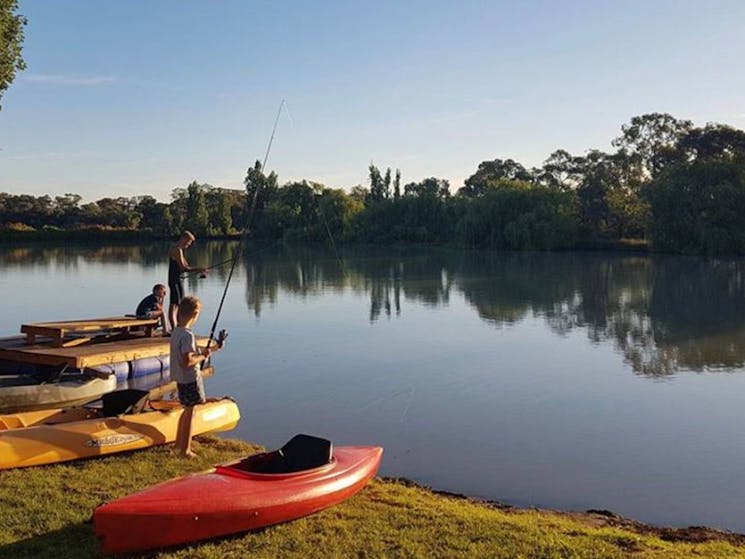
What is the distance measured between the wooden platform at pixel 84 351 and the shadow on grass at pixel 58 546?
5089 millimetres

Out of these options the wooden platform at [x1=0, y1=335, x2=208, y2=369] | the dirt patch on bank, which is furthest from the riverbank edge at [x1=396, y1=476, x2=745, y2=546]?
the wooden platform at [x1=0, y1=335, x2=208, y2=369]

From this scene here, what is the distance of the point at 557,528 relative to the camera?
192 inches

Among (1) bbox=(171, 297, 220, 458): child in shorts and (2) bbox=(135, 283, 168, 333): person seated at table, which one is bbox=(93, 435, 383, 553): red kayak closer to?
(1) bbox=(171, 297, 220, 458): child in shorts

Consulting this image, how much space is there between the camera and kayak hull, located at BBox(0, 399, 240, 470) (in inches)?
218

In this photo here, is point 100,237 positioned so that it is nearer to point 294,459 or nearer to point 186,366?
point 186,366

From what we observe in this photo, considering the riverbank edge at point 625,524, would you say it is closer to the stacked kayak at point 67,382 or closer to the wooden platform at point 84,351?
the stacked kayak at point 67,382

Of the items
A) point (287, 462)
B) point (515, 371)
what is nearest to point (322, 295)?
point (515, 371)

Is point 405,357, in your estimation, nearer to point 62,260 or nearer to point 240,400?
point 240,400

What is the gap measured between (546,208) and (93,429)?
1747 inches

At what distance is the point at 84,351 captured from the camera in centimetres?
960

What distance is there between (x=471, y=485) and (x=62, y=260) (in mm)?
41780

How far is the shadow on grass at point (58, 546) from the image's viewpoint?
4.01m

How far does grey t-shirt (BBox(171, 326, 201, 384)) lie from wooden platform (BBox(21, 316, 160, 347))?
4.80m

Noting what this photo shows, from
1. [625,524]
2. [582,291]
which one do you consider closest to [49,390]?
[625,524]
